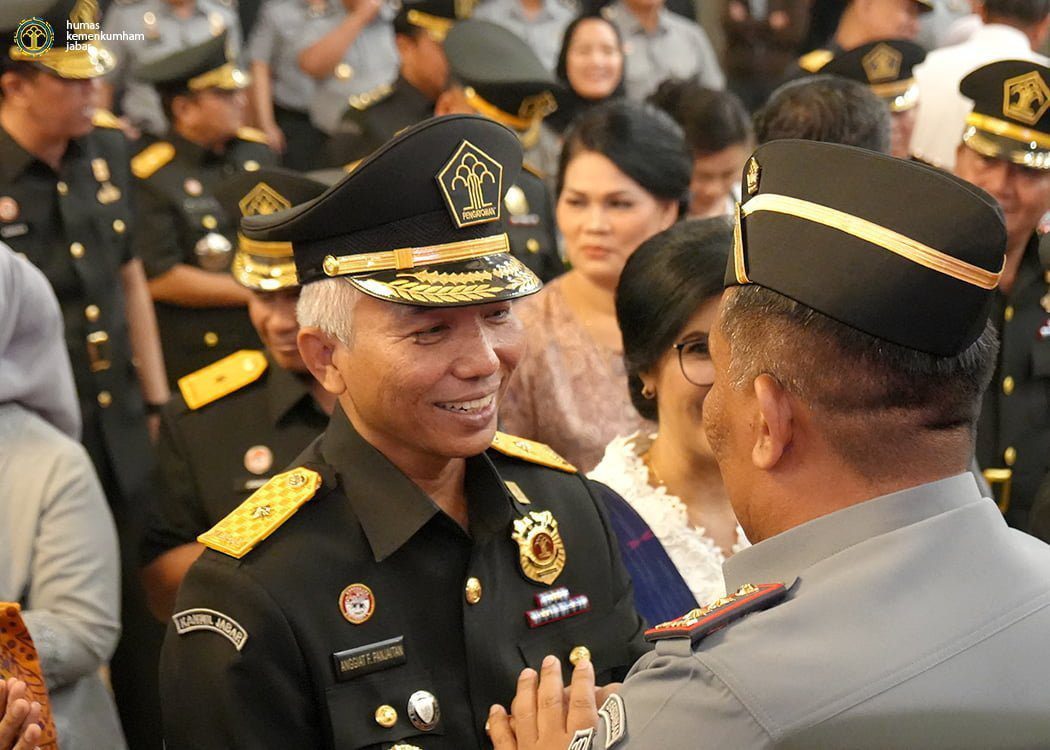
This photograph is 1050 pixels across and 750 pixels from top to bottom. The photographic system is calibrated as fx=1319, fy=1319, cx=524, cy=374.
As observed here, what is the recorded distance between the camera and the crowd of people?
1.36 m

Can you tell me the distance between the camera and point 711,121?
411 cm

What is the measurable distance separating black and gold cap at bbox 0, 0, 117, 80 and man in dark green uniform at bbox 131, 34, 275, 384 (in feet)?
2.92

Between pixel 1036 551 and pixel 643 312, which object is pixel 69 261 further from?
pixel 1036 551

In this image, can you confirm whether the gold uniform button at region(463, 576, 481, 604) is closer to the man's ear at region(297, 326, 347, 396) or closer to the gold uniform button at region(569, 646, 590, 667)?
the gold uniform button at region(569, 646, 590, 667)

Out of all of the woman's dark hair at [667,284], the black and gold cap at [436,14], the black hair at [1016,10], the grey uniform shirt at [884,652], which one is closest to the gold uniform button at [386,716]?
the grey uniform shirt at [884,652]

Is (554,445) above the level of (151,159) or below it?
below

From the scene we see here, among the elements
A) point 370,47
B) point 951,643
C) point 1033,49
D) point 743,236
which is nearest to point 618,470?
point 743,236

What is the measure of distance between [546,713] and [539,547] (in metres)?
0.34

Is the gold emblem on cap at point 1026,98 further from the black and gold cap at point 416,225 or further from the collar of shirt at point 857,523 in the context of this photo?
the collar of shirt at point 857,523

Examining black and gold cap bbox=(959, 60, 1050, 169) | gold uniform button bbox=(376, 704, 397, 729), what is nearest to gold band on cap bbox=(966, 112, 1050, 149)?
black and gold cap bbox=(959, 60, 1050, 169)

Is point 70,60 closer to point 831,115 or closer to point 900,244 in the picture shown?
point 831,115

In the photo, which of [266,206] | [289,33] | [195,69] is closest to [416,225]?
[266,206]

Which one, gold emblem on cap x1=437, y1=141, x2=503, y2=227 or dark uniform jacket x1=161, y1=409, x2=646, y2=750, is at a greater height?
gold emblem on cap x1=437, y1=141, x2=503, y2=227

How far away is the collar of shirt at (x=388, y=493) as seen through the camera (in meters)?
1.84
